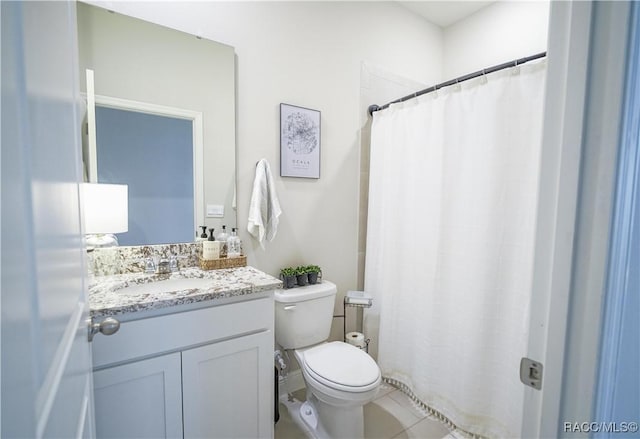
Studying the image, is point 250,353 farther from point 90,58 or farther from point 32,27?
point 90,58

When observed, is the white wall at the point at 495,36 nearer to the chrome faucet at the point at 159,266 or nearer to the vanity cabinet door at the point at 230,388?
the vanity cabinet door at the point at 230,388

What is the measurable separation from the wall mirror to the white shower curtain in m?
1.07

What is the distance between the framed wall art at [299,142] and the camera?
6.09 feet

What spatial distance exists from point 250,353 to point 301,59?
1.72 meters

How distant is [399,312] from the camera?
199 centimetres

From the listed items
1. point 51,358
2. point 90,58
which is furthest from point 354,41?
point 51,358

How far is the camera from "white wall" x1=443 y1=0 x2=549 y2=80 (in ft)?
6.59

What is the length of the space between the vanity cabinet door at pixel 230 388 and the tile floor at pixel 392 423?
355 mm

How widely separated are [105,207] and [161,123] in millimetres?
525

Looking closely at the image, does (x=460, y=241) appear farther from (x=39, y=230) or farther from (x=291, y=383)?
(x=39, y=230)

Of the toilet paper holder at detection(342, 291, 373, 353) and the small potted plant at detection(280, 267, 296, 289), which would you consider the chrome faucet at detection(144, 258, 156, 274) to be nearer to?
the small potted plant at detection(280, 267, 296, 289)

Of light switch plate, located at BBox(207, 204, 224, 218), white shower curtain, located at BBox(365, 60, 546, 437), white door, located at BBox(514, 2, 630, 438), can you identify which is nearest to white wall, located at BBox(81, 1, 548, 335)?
light switch plate, located at BBox(207, 204, 224, 218)

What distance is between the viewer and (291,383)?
196 cm

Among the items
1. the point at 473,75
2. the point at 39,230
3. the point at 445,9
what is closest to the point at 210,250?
the point at 39,230
